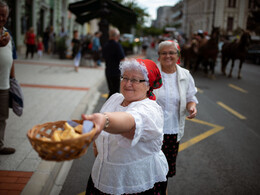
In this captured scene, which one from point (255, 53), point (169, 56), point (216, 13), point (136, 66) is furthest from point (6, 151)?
point (255, 53)

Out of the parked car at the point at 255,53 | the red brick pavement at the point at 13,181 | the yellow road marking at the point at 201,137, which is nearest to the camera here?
the red brick pavement at the point at 13,181

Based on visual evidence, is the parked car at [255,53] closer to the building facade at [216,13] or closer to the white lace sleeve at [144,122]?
the building facade at [216,13]

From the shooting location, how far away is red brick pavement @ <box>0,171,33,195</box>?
2836 millimetres

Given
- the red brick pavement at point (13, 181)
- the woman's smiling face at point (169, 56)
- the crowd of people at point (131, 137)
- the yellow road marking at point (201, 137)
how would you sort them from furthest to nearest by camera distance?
the yellow road marking at point (201, 137) < the woman's smiling face at point (169, 56) < the red brick pavement at point (13, 181) < the crowd of people at point (131, 137)

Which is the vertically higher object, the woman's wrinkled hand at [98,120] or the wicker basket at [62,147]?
the woman's wrinkled hand at [98,120]

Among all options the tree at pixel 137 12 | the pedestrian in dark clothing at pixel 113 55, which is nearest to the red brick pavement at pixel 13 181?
the pedestrian in dark clothing at pixel 113 55

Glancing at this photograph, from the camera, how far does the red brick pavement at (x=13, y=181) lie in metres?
2.84

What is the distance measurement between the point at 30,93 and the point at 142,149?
6484mm

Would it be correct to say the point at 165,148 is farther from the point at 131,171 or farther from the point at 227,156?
the point at 227,156

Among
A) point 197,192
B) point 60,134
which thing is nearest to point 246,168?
point 197,192

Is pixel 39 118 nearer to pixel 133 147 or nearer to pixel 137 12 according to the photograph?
pixel 133 147

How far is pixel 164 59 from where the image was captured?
117 inches

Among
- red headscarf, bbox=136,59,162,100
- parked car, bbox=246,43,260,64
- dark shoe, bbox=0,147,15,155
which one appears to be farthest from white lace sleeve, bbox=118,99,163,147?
parked car, bbox=246,43,260,64

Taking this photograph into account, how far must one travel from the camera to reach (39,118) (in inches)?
216
